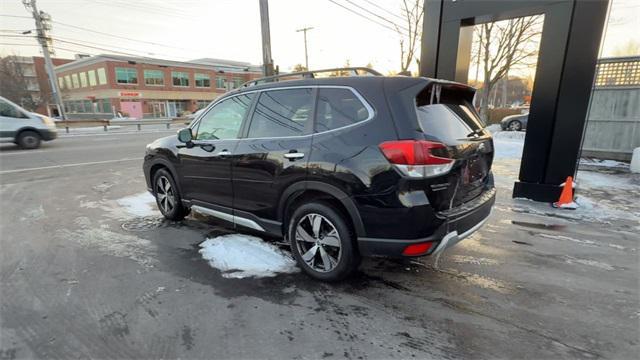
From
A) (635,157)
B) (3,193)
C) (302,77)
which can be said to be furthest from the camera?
(635,157)

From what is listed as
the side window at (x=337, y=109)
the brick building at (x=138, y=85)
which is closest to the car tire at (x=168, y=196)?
the side window at (x=337, y=109)

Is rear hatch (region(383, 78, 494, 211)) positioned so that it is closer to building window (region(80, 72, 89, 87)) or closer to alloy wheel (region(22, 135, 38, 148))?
alloy wheel (region(22, 135, 38, 148))

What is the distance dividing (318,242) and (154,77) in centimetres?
5356

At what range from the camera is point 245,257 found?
363cm

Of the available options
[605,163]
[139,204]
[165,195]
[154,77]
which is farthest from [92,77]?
[605,163]

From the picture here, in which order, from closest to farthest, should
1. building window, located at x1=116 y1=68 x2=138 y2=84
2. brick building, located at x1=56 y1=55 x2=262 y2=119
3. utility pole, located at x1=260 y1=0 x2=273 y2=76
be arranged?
utility pole, located at x1=260 y1=0 x2=273 y2=76
building window, located at x1=116 y1=68 x2=138 y2=84
brick building, located at x1=56 y1=55 x2=262 y2=119

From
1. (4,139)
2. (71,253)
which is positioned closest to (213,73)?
(4,139)

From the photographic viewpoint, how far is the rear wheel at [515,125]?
58.1ft

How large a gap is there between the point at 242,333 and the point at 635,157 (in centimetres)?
993

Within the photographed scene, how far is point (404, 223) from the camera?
2584mm

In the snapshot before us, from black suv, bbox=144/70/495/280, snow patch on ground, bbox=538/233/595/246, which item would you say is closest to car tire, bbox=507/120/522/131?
snow patch on ground, bbox=538/233/595/246

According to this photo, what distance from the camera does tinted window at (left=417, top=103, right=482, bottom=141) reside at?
269 cm

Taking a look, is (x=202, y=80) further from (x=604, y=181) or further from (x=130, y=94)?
(x=604, y=181)

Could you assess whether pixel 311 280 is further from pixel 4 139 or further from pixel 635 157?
pixel 4 139
